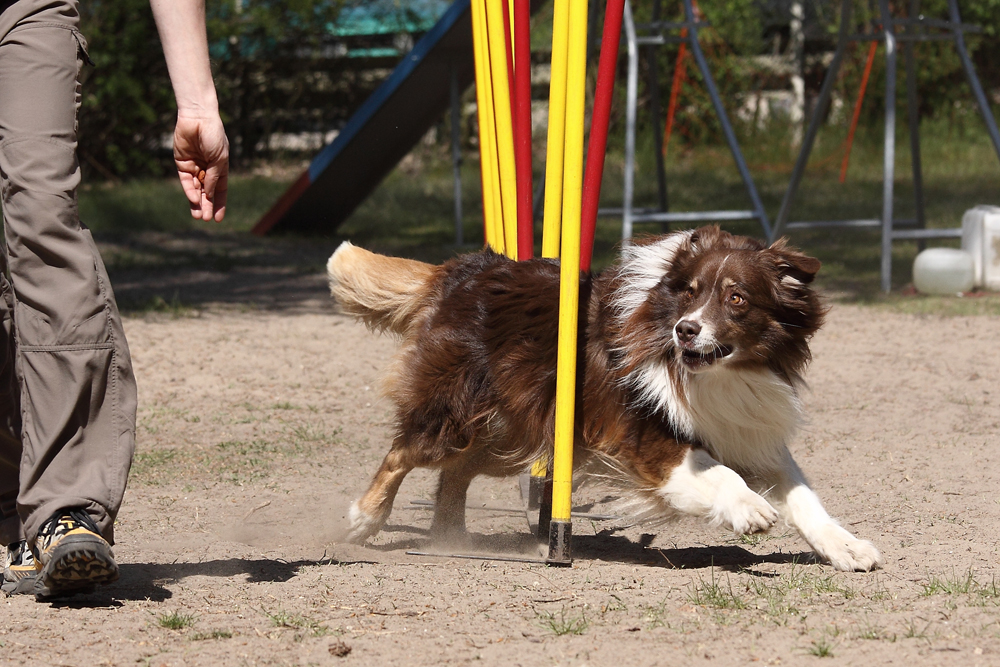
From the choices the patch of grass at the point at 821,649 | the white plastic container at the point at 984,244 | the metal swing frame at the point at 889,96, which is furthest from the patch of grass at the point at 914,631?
the white plastic container at the point at 984,244

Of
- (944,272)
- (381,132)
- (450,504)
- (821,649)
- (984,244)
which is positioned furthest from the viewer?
(381,132)

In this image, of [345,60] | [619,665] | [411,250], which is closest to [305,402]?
[619,665]

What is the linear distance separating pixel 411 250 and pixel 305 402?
503 cm

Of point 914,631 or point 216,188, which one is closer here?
point 914,631

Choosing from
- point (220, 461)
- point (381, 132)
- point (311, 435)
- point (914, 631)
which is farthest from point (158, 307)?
point (914, 631)

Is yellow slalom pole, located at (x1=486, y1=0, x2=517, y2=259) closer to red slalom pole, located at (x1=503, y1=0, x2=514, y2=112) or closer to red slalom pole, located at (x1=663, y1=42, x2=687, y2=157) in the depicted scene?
red slalom pole, located at (x1=503, y1=0, x2=514, y2=112)

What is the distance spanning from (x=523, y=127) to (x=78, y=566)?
2224 mm

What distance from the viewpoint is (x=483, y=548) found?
3.96 metres

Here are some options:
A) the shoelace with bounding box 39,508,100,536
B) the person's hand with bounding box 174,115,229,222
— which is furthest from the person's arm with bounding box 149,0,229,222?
the shoelace with bounding box 39,508,100,536

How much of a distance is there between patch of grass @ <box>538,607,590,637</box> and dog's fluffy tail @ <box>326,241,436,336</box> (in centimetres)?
155

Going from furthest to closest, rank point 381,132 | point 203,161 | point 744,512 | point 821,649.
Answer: point 381,132 < point 744,512 < point 203,161 < point 821,649

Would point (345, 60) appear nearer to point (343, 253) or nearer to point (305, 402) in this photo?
point (305, 402)

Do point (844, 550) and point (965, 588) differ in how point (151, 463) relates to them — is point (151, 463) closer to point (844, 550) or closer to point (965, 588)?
point (844, 550)

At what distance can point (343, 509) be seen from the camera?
4.20 metres
